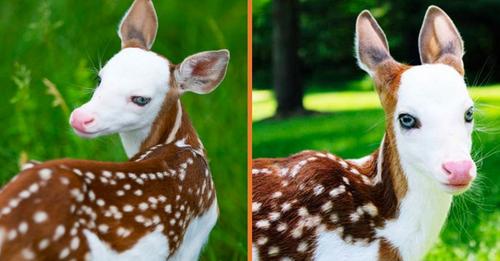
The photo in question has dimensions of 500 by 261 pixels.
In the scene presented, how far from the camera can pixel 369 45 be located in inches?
56.9

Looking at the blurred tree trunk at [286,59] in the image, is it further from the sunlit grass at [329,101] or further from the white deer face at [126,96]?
the white deer face at [126,96]

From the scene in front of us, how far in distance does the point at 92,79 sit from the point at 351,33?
0.50 meters

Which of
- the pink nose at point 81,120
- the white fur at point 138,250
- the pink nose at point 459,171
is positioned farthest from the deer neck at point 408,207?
the pink nose at point 81,120

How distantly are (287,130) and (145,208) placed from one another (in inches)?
22.5

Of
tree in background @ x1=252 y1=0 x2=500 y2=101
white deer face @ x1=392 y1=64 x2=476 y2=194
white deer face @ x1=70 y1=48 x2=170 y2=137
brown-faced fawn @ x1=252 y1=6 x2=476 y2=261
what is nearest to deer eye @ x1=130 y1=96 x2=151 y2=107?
white deer face @ x1=70 y1=48 x2=170 y2=137

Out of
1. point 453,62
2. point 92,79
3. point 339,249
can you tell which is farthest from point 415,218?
point 92,79

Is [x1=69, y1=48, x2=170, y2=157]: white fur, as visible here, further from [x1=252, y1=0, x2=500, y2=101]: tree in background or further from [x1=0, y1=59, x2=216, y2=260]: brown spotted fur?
[x1=252, y1=0, x2=500, y2=101]: tree in background

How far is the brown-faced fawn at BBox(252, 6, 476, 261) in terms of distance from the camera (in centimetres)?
142

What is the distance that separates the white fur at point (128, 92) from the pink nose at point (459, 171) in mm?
445

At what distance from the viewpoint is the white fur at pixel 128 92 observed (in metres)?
1.36

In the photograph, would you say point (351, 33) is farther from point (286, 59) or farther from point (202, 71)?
point (202, 71)

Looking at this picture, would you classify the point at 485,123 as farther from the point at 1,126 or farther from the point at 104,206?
the point at 1,126

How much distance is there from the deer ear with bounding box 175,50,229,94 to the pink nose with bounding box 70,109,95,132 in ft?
0.52

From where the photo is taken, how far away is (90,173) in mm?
1256
